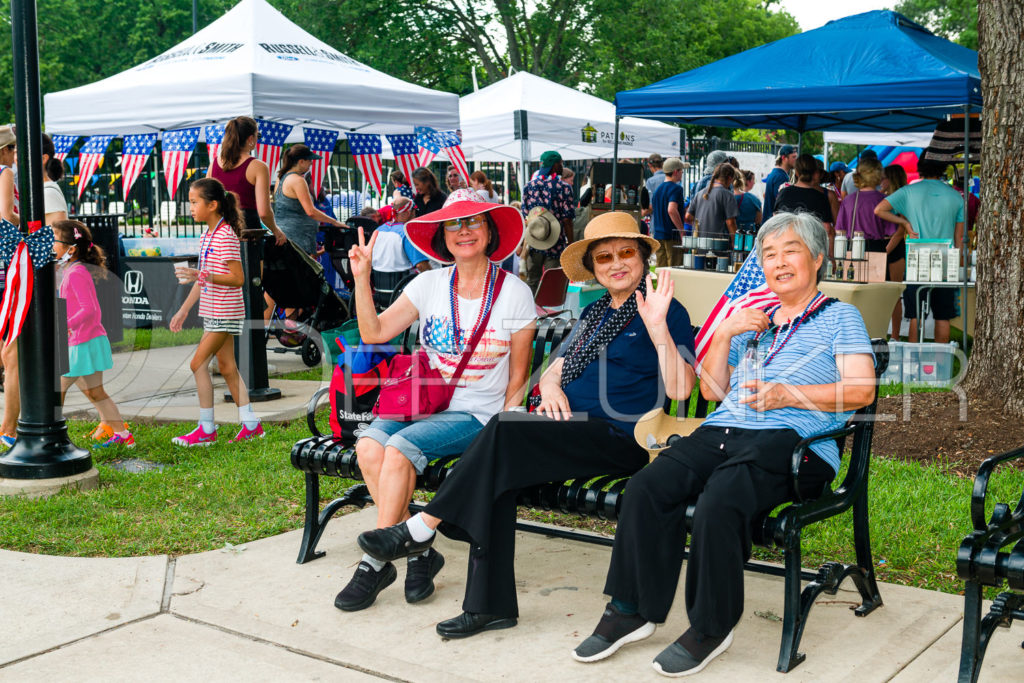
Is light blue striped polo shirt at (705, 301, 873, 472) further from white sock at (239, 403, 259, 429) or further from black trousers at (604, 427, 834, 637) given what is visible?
white sock at (239, 403, 259, 429)

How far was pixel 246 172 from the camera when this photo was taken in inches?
325

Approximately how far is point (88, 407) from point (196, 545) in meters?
3.59

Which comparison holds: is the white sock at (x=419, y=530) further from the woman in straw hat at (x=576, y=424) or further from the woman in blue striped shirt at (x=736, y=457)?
the woman in blue striped shirt at (x=736, y=457)

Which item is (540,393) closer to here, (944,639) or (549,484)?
(549,484)

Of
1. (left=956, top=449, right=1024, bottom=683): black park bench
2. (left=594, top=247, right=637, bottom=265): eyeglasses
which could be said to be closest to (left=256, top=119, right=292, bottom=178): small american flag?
(left=594, top=247, right=637, bottom=265): eyeglasses

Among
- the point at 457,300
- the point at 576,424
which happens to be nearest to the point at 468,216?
the point at 457,300

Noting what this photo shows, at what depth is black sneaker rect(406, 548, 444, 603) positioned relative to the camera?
3.97 meters

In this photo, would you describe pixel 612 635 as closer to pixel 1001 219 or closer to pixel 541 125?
pixel 1001 219

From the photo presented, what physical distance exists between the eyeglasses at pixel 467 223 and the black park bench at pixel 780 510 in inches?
22.9

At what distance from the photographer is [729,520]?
3271 mm

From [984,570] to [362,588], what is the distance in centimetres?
211

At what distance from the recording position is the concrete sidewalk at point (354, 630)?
3.38 meters

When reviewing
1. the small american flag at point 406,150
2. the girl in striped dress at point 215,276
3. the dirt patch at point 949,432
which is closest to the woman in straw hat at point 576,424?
the dirt patch at point 949,432

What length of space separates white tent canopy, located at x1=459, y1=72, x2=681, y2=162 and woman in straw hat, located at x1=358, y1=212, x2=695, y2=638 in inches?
459
